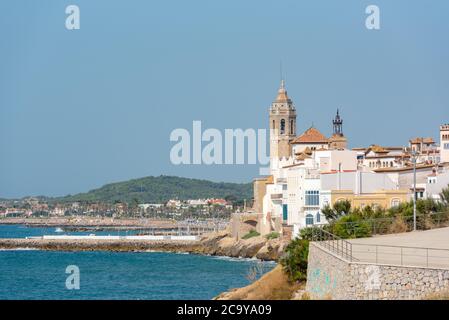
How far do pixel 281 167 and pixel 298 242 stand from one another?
176 ft

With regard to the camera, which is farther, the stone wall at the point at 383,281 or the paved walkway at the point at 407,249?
the paved walkway at the point at 407,249

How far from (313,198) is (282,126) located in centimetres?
4967

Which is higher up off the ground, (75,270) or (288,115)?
(288,115)

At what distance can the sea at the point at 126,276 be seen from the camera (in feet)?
214

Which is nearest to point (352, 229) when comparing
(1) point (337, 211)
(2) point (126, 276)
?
(1) point (337, 211)

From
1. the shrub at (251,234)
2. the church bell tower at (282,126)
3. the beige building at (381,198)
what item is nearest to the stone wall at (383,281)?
the beige building at (381,198)

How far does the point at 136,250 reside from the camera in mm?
124750

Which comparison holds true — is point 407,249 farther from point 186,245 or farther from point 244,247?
point 186,245

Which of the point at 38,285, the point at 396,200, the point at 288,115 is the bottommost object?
the point at 38,285

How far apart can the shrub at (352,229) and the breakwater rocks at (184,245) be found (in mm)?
36706

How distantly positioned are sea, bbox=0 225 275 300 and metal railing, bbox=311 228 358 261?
12.1m

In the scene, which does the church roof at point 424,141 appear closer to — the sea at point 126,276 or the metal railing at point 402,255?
the sea at point 126,276
